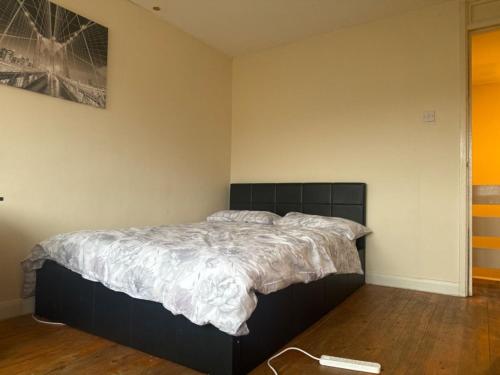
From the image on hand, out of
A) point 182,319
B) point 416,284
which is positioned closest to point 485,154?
point 416,284

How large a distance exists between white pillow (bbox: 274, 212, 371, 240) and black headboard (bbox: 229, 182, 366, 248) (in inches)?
8.6

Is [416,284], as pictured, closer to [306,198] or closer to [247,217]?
[306,198]

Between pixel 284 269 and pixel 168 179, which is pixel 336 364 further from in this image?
pixel 168 179

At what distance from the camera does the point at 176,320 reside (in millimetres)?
1736

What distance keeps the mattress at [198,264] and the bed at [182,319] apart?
8 cm

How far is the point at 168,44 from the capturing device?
3.61 m

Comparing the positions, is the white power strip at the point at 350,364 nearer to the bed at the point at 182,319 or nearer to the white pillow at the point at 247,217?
the bed at the point at 182,319

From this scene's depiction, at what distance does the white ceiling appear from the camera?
3.25 metres

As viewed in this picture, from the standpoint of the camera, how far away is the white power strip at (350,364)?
67.2 inches

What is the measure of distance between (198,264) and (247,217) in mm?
1916

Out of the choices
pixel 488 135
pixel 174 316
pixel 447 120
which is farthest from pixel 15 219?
pixel 488 135

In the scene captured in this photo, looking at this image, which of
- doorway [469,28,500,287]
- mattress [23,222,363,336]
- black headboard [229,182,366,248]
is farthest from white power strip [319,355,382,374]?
doorway [469,28,500,287]

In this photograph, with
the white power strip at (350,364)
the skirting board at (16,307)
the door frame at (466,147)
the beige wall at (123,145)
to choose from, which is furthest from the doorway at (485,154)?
the skirting board at (16,307)

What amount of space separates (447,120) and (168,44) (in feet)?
9.27
